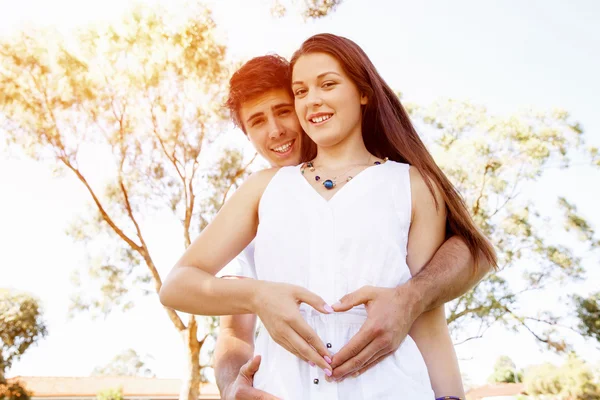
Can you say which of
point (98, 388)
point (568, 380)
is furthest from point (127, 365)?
point (568, 380)

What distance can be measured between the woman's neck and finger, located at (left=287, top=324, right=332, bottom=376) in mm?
603

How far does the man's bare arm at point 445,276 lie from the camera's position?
4.82ft

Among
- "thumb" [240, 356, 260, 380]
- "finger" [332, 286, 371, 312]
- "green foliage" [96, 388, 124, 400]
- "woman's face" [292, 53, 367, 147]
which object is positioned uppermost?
"green foliage" [96, 388, 124, 400]

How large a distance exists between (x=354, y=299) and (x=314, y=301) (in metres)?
0.09

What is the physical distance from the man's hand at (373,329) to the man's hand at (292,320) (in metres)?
0.03

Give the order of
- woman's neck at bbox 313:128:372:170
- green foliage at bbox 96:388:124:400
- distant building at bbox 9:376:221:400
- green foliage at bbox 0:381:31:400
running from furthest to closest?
distant building at bbox 9:376:221:400
green foliage at bbox 96:388:124:400
green foliage at bbox 0:381:31:400
woman's neck at bbox 313:128:372:170

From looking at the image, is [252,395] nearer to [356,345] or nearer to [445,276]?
[356,345]

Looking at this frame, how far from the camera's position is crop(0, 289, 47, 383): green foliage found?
2208cm

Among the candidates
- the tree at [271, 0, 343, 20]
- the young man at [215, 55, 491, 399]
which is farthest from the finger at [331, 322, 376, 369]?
the tree at [271, 0, 343, 20]

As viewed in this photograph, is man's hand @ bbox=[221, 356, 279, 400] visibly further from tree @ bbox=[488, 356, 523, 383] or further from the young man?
tree @ bbox=[488, 356, 523, 383]

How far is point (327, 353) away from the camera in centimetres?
135

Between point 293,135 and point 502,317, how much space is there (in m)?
14.6

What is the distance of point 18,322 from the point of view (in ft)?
73.1

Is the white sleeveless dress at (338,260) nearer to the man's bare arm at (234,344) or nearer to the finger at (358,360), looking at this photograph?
the finger at (358,360)
